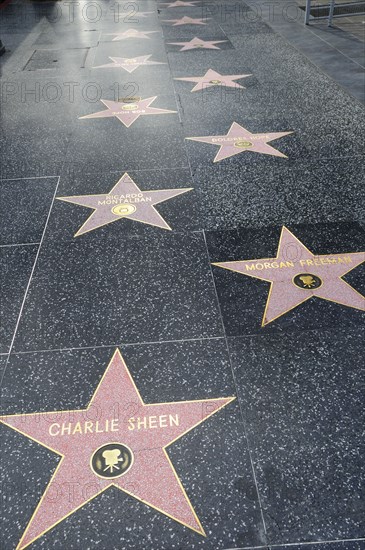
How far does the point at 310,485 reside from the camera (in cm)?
165

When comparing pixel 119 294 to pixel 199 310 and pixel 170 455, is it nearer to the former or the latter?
pixel 199 310

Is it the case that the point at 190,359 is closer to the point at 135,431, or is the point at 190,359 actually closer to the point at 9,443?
the point at 135,431

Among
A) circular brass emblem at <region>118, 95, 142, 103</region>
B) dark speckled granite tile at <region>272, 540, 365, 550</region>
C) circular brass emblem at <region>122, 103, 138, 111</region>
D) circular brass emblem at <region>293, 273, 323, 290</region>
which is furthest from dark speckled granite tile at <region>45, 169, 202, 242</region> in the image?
dark speckled granite tile at <region>272, 540, 365, 550</region>

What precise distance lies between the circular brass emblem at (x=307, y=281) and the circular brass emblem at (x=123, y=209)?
1.17 meters

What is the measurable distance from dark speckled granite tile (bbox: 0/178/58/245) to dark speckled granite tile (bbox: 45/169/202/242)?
71 mm

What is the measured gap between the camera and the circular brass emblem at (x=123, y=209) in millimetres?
3135

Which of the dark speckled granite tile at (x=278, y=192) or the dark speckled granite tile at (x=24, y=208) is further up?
the dark speckled granite tile at (x=278, y=192)

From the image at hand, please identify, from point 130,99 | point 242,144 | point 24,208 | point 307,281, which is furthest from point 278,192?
point 130,99

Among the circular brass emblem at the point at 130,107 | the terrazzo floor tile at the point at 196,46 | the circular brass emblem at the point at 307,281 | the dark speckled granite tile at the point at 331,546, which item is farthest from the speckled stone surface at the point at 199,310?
the terrazzo floor tile at the point at 196,46

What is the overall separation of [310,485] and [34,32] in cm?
829

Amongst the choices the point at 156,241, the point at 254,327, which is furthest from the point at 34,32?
the point at 254,327

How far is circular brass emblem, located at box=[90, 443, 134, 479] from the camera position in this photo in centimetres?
170

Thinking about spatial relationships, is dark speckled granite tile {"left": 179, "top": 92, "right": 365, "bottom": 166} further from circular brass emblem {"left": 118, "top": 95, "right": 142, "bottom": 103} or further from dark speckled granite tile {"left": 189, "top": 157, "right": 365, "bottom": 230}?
circular brass emblem {"left": 118, "top": 95, "right": 142, "bottom": 103}

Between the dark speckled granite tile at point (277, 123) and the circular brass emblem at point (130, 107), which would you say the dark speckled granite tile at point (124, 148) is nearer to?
the dark speckled granite tile at point (277, 123)
